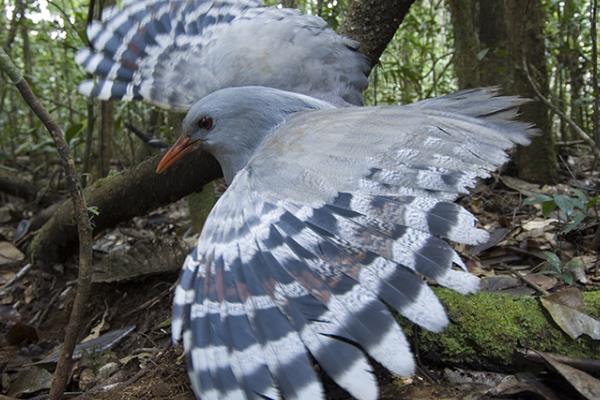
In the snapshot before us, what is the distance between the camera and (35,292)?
3.99m

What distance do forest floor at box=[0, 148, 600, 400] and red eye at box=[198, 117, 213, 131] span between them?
2.99 ft

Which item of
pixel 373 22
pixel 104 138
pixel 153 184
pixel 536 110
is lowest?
pixel 153 184

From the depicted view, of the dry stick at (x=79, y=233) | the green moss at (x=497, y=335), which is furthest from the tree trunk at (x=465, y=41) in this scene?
the dry stick at (x=79, y=233)

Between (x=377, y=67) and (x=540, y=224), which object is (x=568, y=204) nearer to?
(x=540, y=224)

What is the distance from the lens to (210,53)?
3.26m

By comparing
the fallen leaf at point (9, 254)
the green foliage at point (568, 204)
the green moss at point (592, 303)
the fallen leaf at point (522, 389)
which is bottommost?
the fallen leaf at point (9, 254)

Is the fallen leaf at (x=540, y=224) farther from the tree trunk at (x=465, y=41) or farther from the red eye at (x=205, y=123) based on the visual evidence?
the red eye at (x=205, y=123)

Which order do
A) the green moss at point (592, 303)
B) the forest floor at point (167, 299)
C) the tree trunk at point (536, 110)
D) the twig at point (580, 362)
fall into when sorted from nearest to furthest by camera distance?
the twig at point (580, 362) < the forest floor at point (167, 299) < the green moss at point (592, 303) < the tree trunk at point (536, 110)

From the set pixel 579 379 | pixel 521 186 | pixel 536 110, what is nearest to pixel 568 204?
pixel 579 379

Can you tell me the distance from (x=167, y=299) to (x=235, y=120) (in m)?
1.12

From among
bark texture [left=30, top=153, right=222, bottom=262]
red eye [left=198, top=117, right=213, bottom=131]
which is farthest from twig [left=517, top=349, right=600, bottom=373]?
bark texture [left=30, top=153, right=222, bottom=262]

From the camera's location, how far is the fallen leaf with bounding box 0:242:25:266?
430cm

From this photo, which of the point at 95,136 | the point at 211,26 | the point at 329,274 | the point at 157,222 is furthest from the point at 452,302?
the point at 95,136

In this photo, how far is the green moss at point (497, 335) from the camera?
182 centimetres
